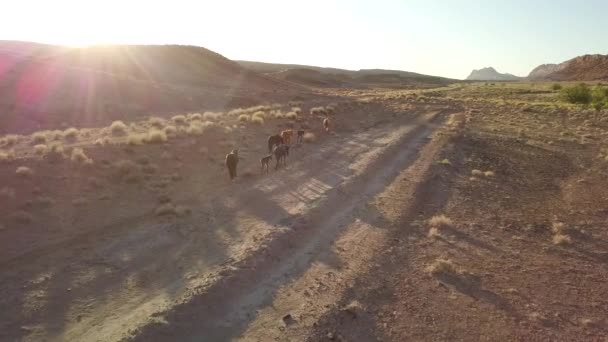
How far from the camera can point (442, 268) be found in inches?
472

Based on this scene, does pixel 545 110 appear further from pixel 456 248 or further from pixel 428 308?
pixel 428 308

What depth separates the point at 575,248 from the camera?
14445 mm

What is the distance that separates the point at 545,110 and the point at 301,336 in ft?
198

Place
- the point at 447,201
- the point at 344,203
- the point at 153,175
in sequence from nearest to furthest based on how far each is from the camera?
the point at 344,203 < the point at 447,201 < the point at 153,175

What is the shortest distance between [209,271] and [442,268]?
566cm

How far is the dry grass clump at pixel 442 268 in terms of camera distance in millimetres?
11953

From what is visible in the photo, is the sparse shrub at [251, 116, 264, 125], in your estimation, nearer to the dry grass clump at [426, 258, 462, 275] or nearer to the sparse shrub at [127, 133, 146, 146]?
the sparse shrub at [127, 133, 146, 146]

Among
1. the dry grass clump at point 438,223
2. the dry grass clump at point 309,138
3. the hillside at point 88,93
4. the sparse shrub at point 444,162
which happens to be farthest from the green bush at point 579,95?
the dry grass clump at point 438,223

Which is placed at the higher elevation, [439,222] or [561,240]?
[439,222]

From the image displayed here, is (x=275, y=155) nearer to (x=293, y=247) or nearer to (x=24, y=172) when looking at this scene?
(x=24, y=172)

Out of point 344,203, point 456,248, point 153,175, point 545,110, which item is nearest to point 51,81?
point 153,175

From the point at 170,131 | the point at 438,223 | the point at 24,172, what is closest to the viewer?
the point at 438,223

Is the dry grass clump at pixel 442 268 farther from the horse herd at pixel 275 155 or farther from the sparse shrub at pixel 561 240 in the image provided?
the horse herd at pixel 275 155

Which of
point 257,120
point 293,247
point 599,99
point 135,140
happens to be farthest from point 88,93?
point 599,99
